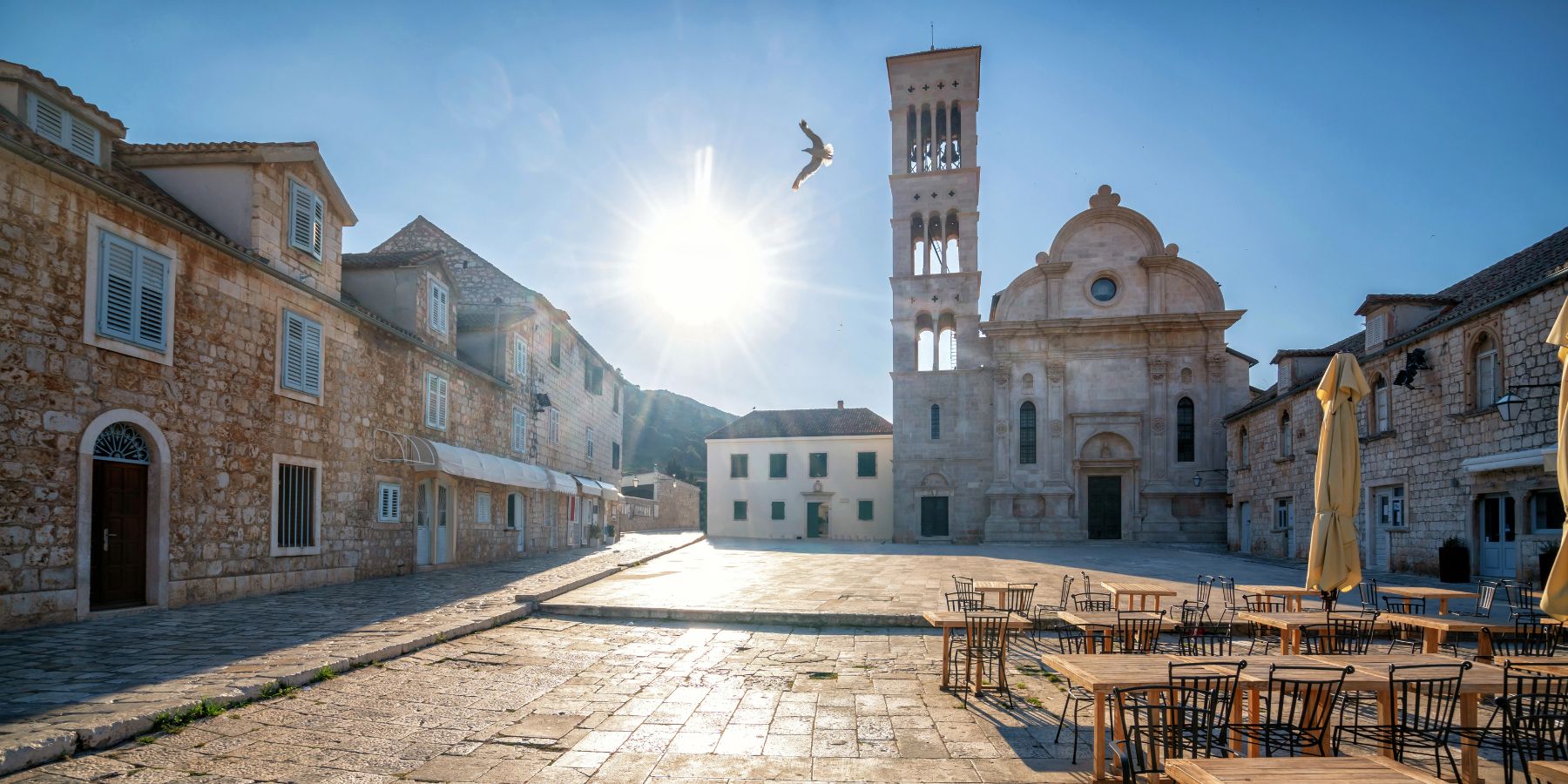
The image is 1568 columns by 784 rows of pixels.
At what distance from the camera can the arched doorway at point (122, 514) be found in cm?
989

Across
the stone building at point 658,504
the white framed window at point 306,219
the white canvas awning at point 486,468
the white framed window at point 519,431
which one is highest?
the white framed window at point 306,219

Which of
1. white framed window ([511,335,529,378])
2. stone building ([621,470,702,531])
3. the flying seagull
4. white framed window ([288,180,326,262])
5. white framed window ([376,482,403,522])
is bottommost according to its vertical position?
stone building ([621,470,702,531])

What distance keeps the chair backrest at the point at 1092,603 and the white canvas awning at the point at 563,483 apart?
15871mm

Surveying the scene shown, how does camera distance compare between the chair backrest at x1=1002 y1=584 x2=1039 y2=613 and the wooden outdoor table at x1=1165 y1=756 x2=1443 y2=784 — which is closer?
the wooden outdoor table at x1=1165 y1=756 x2=1443 y2=784

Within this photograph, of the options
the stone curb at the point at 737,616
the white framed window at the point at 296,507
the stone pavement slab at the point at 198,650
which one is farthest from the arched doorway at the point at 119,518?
the stone curb at the point at 737,616

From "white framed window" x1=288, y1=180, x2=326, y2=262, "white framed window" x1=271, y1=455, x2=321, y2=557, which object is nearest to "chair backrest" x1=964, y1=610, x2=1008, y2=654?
"white framed window" x1=271, y1=455, x2=321, y2=557

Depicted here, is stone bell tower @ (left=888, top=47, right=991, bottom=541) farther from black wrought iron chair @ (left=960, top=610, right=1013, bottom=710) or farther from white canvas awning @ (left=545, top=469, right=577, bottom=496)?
black wrought iron chair @ (left=960, top=610, right=1013, bottom=710)

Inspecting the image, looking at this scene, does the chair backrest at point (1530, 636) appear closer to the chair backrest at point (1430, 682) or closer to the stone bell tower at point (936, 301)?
the chair backrest at point (1430, 682)

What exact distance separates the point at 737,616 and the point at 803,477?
1401 inches

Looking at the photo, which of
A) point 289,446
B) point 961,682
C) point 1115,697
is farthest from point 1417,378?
point 289,446

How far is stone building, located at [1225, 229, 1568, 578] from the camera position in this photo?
48.8 feet

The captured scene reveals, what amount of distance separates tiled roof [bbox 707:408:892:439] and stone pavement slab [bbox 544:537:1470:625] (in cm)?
1490

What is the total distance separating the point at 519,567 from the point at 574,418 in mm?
11687

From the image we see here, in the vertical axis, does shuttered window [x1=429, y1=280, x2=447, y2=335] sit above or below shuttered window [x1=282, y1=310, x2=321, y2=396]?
above
